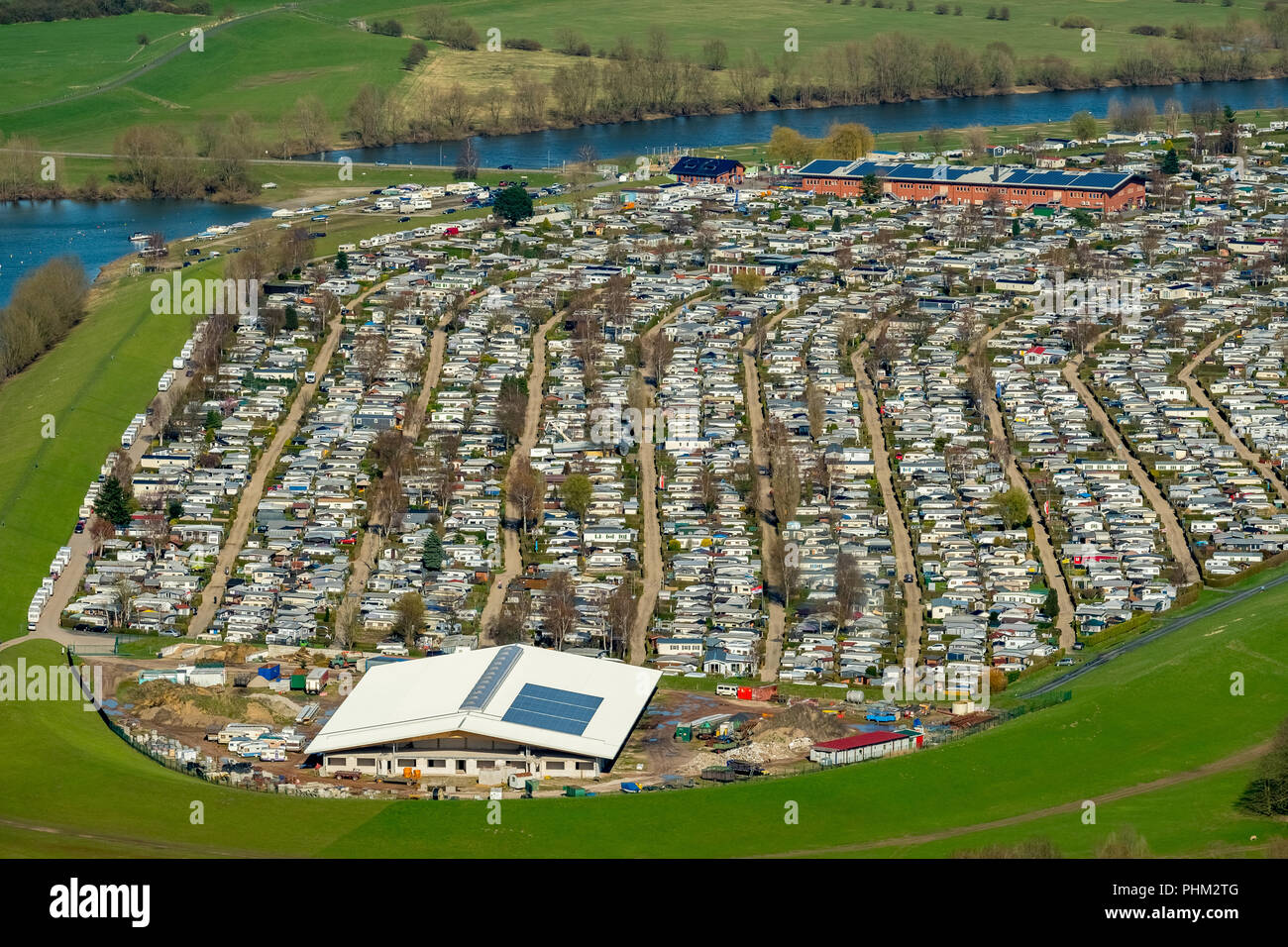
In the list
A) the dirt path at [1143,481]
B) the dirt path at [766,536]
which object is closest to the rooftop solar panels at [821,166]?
the dirt path at [766,536]

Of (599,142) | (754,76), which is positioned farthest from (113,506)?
(754,76)

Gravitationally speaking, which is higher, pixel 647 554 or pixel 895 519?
pixel 895 519

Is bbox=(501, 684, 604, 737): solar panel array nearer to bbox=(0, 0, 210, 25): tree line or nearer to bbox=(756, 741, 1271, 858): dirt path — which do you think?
bbox=(756, 741, 1271, 858): dirt path

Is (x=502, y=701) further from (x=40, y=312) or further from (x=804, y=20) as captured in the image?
(x=804, y=20)

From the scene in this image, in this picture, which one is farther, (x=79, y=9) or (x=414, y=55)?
(x=79, y=9)

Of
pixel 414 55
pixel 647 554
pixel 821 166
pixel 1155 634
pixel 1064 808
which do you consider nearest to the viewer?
pixel 1064 808

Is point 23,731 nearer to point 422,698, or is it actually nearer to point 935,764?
point 422,698
